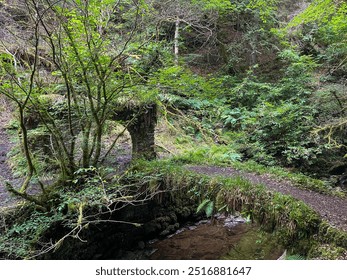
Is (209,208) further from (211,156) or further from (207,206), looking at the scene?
(211,156)

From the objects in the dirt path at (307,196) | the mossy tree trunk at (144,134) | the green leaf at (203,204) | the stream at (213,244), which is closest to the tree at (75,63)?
the mossy tree trunk at (144,134)

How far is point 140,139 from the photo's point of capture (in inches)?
343

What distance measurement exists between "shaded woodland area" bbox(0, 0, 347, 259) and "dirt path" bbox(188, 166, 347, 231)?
0.12 feet

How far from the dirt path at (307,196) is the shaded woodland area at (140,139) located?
0.04 metres

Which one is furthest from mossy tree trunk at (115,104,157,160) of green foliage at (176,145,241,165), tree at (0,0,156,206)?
tree at (0,0,156,206)

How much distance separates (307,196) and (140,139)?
16.3 feet

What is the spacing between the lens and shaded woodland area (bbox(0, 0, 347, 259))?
512cm

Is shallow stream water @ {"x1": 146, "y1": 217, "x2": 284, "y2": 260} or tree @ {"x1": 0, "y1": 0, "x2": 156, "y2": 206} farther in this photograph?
shallow stream water @ {"x1": 146, "y1": 217, "x2": 284, "y2": 260}

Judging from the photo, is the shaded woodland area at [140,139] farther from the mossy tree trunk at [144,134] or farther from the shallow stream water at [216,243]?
→ the shallow stream water at [216,243]

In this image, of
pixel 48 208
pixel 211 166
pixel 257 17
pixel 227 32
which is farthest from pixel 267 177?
pixel 227 32

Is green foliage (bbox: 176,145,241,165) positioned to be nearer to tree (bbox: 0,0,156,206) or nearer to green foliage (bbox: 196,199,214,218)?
green foliage (bbox: 196,199,214,218)

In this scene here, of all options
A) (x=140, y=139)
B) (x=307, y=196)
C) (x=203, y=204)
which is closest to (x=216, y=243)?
(x=203, y=204)

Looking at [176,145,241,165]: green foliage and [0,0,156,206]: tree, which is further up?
[0,0,156,206]: tree

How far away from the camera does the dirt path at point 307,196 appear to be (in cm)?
466
